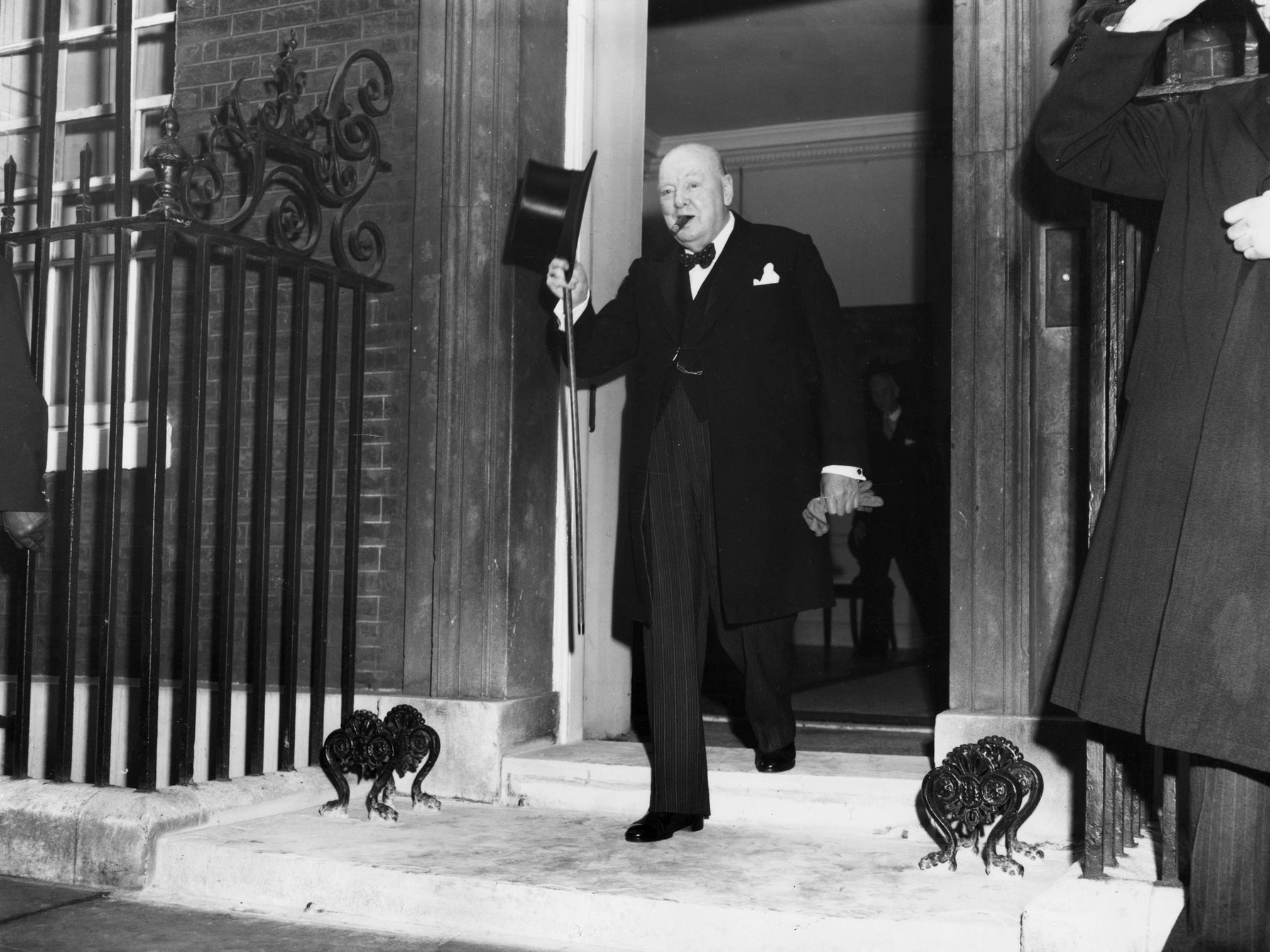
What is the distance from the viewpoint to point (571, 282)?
4.16 m

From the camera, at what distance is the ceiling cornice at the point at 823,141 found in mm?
11195

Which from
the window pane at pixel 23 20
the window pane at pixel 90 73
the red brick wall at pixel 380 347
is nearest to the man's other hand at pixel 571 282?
the red brick wall at pixel 380 347

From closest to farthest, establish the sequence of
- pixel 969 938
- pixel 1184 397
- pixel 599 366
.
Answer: pixel 1184 397 → pixel 969 938 → pixel 599 366

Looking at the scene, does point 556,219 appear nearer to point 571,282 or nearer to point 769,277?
point 571,282

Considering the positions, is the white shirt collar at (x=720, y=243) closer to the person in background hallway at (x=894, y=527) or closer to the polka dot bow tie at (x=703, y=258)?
the polka dot bow tie at (x=703, y=258)

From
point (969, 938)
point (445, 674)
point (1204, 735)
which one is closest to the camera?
point (1204, 735)

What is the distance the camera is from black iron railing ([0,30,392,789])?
3.99m

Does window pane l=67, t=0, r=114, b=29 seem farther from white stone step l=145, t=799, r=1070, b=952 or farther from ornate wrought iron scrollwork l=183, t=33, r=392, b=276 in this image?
white stone step l=145, t=799, r=1070, b=952

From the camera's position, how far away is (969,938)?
296 cm

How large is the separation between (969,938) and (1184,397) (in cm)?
132

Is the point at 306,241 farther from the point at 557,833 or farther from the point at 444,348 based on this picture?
the point at 557,833

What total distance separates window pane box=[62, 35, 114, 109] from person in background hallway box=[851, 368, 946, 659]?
601 cm

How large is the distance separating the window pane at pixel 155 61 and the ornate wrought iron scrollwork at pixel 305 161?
2.07 ft

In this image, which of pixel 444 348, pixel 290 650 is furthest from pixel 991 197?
pixel 290 650
